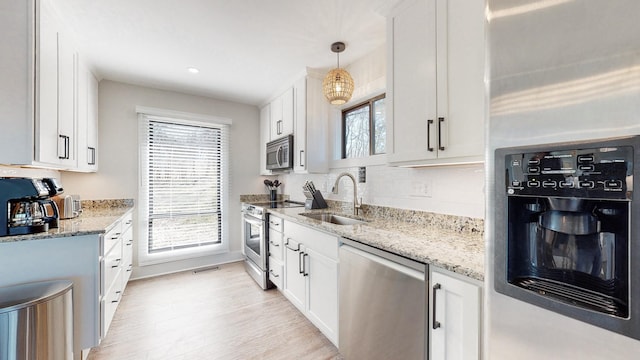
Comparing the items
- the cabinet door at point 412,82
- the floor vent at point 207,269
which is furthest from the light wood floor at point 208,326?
the cabinet door at point 412,82

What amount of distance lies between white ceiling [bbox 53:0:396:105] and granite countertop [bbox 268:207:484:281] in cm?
151

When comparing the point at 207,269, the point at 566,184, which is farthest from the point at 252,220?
the point at 566,184

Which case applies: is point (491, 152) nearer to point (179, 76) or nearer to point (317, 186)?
point (317, 186)

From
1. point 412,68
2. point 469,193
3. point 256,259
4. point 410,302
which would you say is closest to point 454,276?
point 410,302

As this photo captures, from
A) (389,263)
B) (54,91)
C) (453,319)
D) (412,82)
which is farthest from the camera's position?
(54,91)

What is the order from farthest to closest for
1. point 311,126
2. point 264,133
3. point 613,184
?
point 264,133
point 311,126
point 613,184

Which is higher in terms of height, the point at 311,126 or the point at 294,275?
the point at 311,126

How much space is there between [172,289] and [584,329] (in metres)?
3.44

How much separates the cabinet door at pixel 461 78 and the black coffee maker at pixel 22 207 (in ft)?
8.32

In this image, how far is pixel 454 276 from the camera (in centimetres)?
104

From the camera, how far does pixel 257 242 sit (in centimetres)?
311

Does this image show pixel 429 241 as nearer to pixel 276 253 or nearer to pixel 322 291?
pixel 322 291

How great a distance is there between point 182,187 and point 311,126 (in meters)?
2.10

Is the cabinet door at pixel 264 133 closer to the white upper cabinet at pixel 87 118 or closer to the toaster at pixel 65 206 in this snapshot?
the white upper cabinet at pixel 87 118
